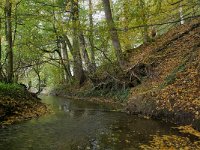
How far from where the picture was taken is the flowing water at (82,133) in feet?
22.2

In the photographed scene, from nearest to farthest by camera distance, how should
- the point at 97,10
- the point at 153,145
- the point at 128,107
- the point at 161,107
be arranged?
the point at 153,145, the point at 161,107, the point at 128,107, the point at 97,10

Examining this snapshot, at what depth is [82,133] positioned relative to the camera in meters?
8.22

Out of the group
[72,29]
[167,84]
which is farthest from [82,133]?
[72,29]

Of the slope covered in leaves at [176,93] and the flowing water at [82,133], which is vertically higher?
the slope covered in leaves at [176,93]

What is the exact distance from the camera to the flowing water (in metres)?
6.77

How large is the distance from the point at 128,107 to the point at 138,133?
14.2ft

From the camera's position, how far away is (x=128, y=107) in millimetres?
12414

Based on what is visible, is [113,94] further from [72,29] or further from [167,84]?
[167,84]

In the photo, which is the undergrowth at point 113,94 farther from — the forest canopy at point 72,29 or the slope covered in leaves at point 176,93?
the forest canopy at point 72,29

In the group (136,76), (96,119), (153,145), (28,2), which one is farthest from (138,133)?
(28,2)

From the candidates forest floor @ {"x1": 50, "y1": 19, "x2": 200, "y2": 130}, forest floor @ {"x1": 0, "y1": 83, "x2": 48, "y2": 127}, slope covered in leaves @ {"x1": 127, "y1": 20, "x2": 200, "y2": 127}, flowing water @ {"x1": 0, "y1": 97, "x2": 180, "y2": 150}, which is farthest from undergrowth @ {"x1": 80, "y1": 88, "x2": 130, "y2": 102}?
forest floor @ {"x1": 0, "y1": 83, "x2": 48, "y2": 127}

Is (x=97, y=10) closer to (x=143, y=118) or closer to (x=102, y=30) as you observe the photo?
(x=102, y=30)

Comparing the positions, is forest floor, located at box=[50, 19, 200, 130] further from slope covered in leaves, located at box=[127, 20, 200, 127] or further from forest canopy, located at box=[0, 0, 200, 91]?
forest canopy, located at box=[0, 0, 200, 91]

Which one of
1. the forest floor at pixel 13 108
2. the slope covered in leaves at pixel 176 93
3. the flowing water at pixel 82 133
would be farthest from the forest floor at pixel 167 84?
the forest floor at pixel 13 108
